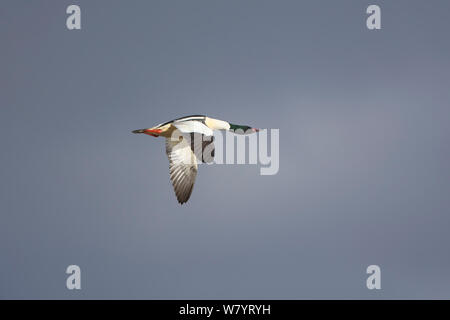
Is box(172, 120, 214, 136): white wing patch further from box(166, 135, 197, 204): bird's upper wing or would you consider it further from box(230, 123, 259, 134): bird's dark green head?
box(230, 123, 259, 134): bird's dark green head

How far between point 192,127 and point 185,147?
933mm

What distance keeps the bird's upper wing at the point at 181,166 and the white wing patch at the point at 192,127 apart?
662mm

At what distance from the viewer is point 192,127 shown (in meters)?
12.1

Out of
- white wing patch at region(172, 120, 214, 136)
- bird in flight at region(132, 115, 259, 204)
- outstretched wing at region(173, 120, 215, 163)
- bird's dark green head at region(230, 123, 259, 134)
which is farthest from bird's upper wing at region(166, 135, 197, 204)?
bird's dark green head at region(230, 123, 259, 134)

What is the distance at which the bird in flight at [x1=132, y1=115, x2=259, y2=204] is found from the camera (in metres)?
12.0

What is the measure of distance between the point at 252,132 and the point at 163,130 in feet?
10.1

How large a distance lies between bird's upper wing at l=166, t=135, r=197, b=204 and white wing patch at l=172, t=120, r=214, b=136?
662mm

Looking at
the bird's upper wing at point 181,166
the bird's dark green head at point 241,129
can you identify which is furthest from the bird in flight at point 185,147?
the bird's dark green head at point 241,129

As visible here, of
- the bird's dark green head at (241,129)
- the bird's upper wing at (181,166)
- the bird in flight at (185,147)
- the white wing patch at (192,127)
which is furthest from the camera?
the bird's dark green head at (241,129)

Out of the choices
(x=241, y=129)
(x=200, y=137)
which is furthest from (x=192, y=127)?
(x=241, y=129)

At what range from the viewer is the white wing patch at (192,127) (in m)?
11.9

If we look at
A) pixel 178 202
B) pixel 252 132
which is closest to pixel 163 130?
pixel 178 202

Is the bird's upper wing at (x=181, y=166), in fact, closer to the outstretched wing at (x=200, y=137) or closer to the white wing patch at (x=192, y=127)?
the outstretched wing at (x=200, y=137)

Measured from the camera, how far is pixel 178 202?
40.0 ft
